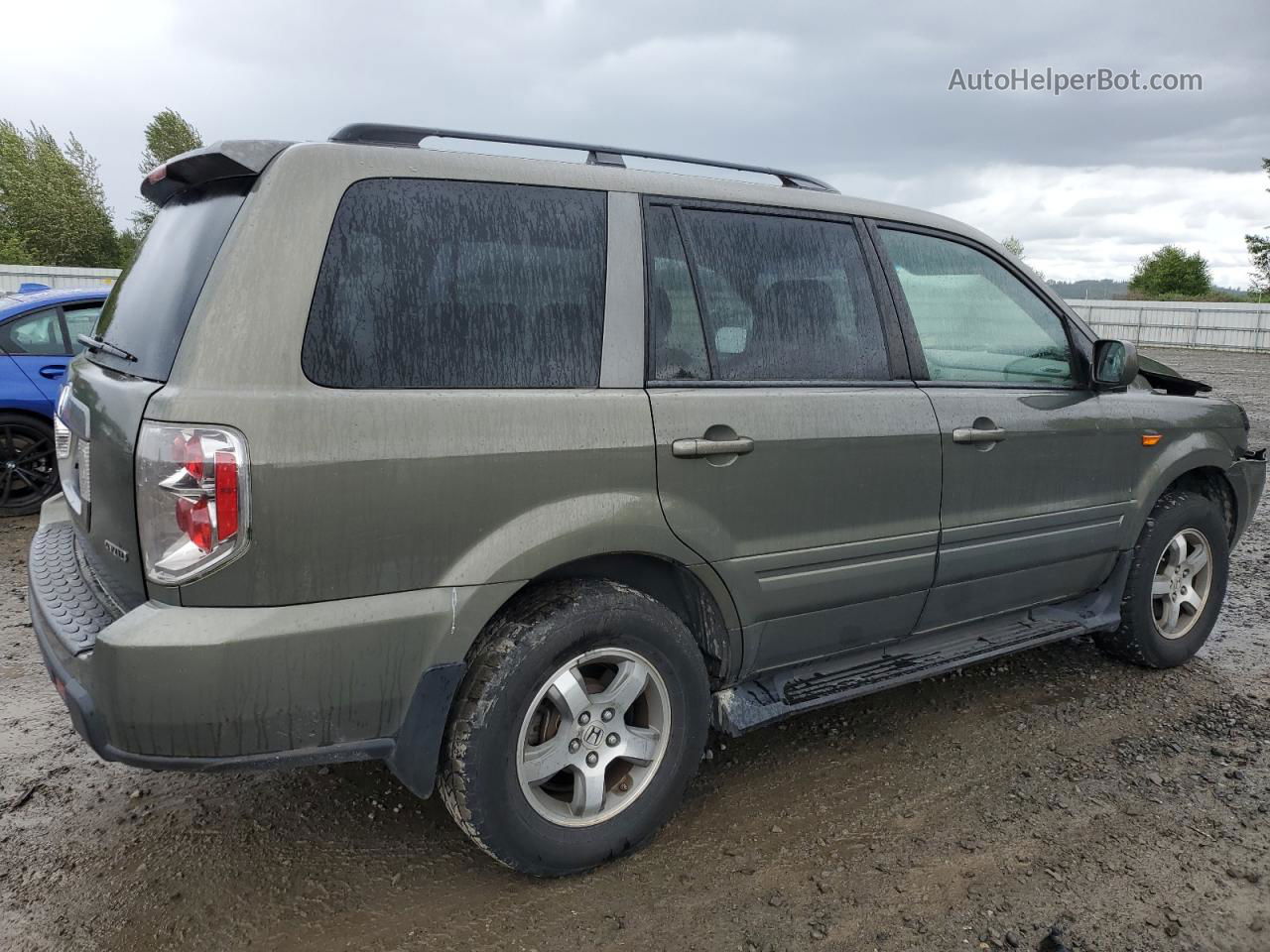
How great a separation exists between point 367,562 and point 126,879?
1288mm

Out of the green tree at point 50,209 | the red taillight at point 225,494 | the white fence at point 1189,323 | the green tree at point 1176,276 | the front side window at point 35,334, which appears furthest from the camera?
the green tree at point 1176,276

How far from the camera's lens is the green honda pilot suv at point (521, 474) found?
203cm

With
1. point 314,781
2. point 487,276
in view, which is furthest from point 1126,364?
point 314,781

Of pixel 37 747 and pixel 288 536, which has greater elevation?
pixel 288 536

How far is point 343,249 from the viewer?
217 cm

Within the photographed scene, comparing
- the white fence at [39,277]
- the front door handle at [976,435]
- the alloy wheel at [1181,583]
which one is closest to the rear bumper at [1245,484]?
the alloy wheel at [1181,583]

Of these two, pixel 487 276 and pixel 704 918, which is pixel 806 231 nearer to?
pixel 487 276

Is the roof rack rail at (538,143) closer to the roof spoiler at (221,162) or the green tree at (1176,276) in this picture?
the roof spoiler at (221,162)

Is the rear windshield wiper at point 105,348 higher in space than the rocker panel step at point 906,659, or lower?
higher

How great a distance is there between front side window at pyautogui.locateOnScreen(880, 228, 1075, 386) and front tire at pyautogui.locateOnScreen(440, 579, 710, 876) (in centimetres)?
144

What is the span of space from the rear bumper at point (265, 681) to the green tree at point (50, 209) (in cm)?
5280

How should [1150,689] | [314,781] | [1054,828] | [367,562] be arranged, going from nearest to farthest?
1. [367,562]
2. [1054,828]
3. [314,781]
4. [1150,689]

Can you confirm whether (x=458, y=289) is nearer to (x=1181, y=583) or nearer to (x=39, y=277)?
(x=1181, y=583)

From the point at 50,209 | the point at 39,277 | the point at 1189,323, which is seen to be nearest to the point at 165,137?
the point at 50,209
